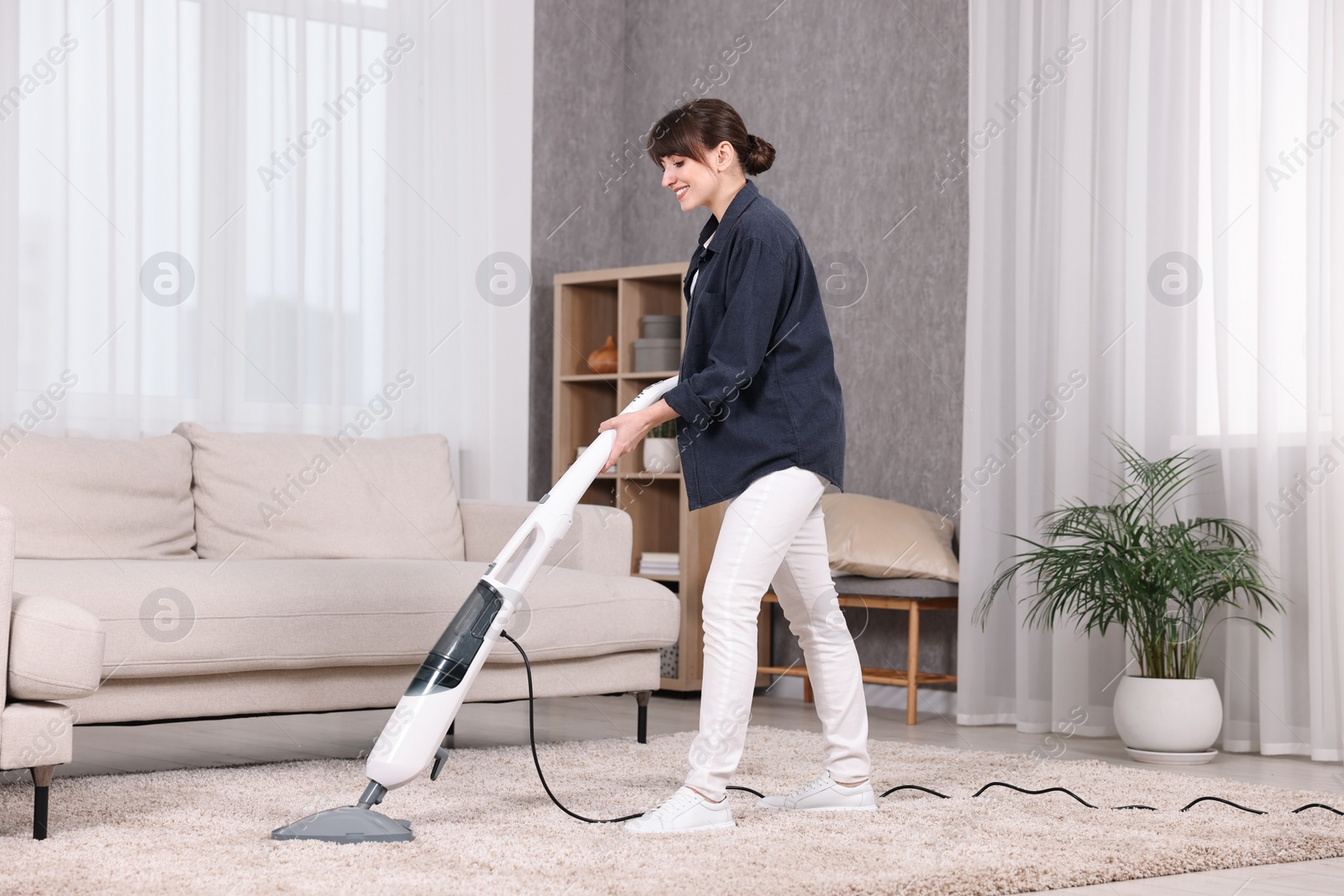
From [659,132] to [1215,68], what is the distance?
1.96 metres

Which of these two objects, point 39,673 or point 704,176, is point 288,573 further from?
point 704,176

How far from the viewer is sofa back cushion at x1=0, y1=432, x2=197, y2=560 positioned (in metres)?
3.23

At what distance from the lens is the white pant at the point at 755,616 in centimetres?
226

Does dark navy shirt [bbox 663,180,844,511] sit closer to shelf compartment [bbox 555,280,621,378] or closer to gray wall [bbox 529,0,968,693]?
gray wall [bbox 529,0,968,693]

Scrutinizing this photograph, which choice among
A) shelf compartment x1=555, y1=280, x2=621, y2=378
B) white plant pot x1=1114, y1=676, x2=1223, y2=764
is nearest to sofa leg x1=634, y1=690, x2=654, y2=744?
white plant pot x1=1114, y1=676, x2=1223, y2=764

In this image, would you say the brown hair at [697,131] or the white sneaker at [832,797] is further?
the white sneaker at [832,797]

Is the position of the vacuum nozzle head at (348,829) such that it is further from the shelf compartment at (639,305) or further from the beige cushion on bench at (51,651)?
the shelf compartment at (639,305)

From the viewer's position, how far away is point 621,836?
2.20 meters

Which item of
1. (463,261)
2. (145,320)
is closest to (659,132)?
(145,320)

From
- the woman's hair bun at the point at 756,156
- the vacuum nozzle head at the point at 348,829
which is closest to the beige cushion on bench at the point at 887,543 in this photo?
the woman's hair bun at the point at 756,156

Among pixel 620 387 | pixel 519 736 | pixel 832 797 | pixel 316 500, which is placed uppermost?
pixel 620 387

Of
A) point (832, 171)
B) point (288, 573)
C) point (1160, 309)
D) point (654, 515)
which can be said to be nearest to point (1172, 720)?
point (1160, 309)

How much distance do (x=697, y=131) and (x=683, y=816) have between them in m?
1.06

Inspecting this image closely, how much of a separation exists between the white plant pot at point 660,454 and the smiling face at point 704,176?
→ 2.40m
